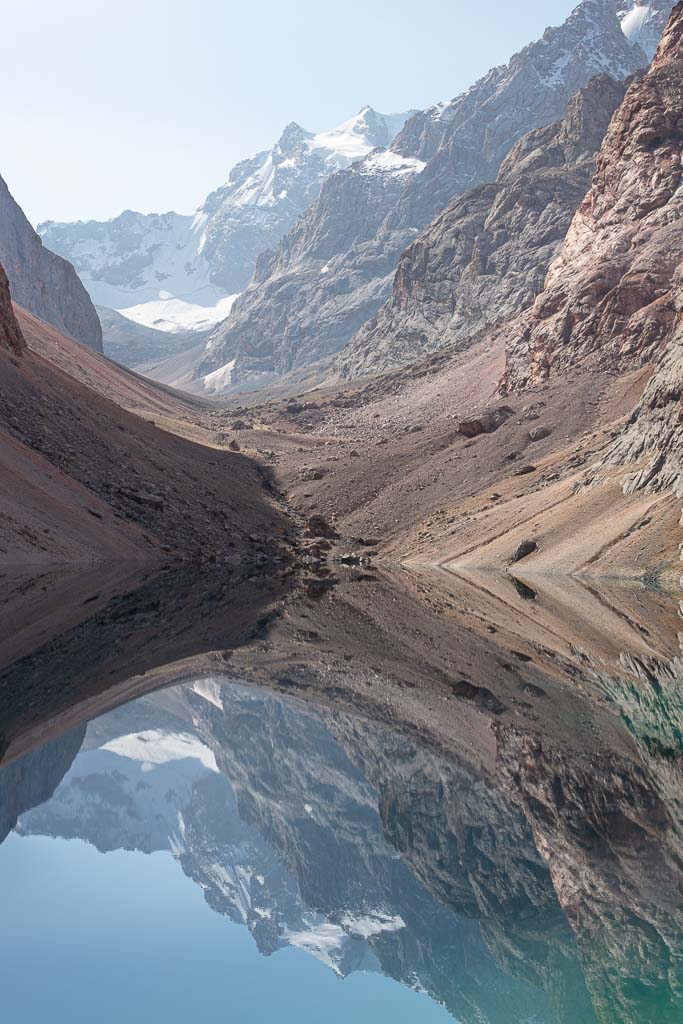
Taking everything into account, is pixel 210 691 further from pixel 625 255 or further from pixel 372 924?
pixel 625 255

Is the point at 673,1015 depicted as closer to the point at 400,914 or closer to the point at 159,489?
the point at 400,914

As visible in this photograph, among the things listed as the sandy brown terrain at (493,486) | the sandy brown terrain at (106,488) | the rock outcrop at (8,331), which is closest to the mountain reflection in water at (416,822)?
the sandy brown terrain at (106,488)

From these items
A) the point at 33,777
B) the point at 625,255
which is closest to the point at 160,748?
the point at 33,777

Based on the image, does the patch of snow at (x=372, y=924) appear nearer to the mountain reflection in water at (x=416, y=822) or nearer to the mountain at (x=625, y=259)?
the mountain reflection in water at (x=416, y=822)

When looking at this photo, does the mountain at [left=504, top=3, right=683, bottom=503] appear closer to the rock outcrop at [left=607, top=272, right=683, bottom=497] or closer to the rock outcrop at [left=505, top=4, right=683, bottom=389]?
the rock outcrop at [left=505, top=4, right=683, bottom=389]

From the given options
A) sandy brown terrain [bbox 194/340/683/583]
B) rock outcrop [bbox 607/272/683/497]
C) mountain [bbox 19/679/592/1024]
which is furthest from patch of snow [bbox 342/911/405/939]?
rock outcrop [bbox 607/272/683/497]

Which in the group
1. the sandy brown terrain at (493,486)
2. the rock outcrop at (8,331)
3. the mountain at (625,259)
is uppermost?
the rock outcrop at (8,331)

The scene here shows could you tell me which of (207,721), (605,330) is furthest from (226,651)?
(605,330)
